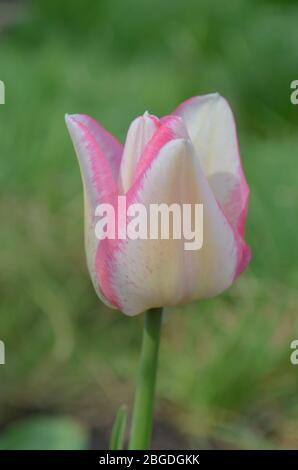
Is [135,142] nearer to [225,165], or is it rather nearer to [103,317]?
[225,165]

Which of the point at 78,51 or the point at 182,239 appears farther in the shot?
the point at 78,51

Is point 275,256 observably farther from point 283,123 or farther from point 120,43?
point 120,43

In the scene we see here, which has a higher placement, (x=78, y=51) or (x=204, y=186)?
(x=78, y=51)

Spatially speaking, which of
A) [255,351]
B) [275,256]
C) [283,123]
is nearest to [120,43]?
[283,123]

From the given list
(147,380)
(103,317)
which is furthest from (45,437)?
(103,317)

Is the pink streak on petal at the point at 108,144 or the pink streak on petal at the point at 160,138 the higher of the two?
the pink streak on petal at the point at 108,144

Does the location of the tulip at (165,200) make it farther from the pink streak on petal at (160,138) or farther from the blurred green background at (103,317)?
the blurred green background at (103,317)

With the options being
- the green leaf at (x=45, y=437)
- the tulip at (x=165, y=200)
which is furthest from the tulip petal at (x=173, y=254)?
the green leaf at (x=45, y=437)
